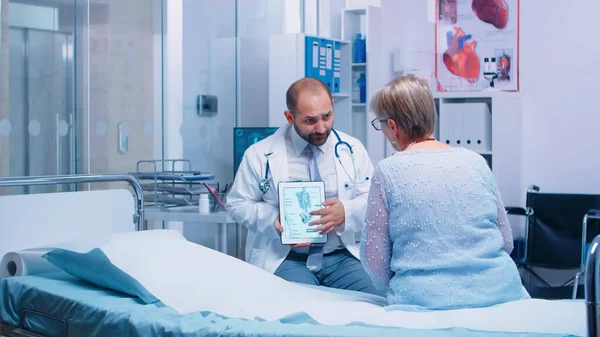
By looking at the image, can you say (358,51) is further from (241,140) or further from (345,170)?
(345,170)

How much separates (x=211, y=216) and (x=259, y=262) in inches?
37.7

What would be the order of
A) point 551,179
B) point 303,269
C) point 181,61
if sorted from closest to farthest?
point 303,269 → point 181,61 → point 551,179

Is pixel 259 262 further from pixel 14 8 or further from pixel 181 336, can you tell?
pixel 14 8

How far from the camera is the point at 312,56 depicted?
5.59m

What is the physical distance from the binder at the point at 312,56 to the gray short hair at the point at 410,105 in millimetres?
3125

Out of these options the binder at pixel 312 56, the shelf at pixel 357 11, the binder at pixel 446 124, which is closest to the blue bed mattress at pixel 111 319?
the binder at pixel 312 56

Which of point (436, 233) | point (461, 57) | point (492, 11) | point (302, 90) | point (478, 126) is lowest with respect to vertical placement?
point (436, 233)

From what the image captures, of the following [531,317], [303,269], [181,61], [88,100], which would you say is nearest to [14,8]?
[88,100]

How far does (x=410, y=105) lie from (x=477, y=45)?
159 inches

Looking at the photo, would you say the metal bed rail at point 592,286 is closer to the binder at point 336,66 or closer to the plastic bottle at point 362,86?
the binder at point 336,66

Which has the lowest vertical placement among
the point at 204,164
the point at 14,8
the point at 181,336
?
the point at 181,336

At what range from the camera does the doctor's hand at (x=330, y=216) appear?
317 centimetres

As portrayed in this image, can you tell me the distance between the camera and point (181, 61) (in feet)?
17.0

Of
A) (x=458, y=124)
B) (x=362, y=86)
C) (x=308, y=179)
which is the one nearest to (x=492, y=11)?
(x=458, y=124)
